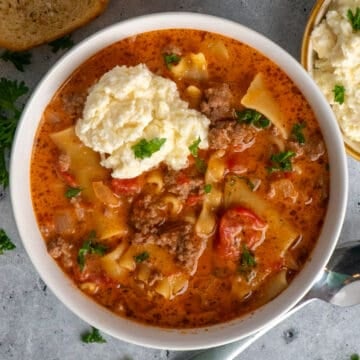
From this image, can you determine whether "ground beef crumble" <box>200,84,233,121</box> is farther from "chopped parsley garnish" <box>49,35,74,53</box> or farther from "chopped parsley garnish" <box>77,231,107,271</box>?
"chopped parsley garnish" <box>49,35,74,53</box>

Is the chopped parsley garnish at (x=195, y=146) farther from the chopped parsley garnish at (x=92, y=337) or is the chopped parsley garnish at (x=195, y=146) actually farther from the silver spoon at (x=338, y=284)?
the chopped parsley garnish at (x=92, y=337)

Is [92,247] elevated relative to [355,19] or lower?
lower

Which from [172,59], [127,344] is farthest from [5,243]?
[172,59]

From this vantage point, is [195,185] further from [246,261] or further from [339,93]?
[339,93]

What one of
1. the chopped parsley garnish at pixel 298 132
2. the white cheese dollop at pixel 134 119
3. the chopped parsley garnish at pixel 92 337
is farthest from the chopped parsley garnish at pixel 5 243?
the chopped parsley garnish at pixel 298 132

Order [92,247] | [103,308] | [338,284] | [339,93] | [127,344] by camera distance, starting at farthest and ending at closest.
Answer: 1. [127,344]
2. [338,284]
3. [339,93]
4. [103,308]
5. [92,247]

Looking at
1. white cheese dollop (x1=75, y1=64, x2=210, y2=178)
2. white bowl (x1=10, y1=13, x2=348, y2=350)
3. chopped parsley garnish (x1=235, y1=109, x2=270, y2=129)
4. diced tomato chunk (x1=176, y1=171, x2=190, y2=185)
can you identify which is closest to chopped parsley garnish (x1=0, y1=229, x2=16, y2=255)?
white bowl (x1=10, y1=13, x2=348, y2=350)

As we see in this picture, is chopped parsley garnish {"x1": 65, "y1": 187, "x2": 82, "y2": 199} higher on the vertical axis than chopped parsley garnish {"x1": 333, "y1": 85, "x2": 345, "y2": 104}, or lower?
lower
